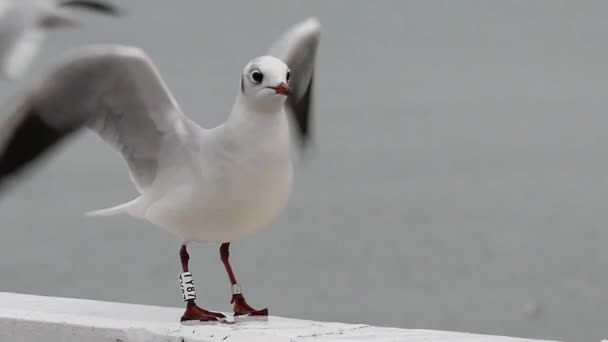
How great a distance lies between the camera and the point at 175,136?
12.1 ft

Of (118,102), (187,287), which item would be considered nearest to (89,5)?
(118,102)

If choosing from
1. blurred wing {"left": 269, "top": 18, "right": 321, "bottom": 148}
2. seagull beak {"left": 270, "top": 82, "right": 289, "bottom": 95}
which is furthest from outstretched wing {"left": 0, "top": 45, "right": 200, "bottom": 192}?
blurred wing {"left": 269, "top": 18, "right": 321, "bottom": 148}

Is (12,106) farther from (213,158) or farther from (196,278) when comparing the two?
(196,278)

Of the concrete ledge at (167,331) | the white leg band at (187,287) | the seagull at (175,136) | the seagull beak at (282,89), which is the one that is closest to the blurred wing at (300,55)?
the seagull at (175,136)

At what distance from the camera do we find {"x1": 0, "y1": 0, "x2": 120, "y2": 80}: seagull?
3178 mm

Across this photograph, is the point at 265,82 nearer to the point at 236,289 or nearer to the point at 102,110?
the point at 102,110

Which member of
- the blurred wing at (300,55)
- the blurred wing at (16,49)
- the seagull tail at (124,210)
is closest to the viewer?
the blurred wing at (16,49)

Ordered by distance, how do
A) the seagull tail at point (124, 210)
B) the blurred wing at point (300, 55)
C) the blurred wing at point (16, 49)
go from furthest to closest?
the blurred wing at point (300, 55), the seagull tail at point (124, 210), the blurred wing at point (16, 49)

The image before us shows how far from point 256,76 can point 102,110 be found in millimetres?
496

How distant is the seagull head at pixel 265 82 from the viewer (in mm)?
3498

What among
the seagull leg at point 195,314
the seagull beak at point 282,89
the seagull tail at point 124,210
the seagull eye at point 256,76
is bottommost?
the seagull leg at point 195,314

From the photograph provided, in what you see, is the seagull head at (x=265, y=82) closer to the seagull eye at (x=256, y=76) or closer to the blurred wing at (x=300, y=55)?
the seagull eye at (x=256, y=76)

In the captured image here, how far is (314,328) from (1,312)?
92 cm

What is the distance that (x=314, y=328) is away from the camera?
3375mm
